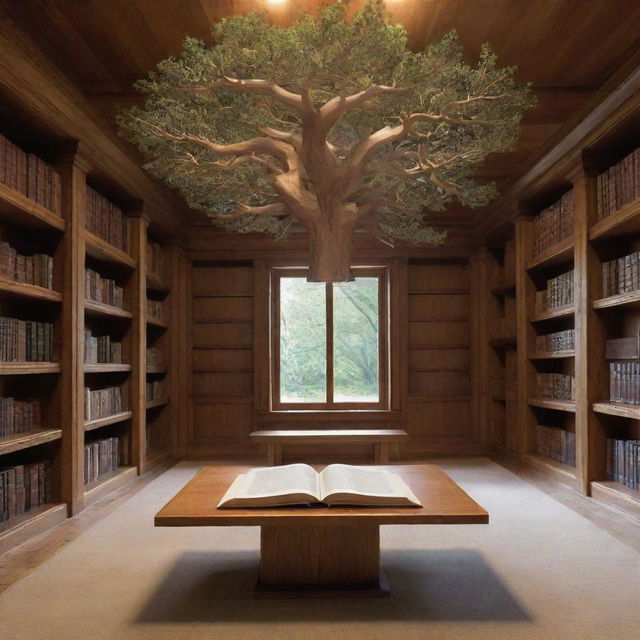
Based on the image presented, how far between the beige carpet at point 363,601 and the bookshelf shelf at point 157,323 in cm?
252

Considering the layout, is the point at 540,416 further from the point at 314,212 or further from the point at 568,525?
the point at 314,212

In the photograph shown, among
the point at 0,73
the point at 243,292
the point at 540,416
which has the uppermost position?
the point at 0,73

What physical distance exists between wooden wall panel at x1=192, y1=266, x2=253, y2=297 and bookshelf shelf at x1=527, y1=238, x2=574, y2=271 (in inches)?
121

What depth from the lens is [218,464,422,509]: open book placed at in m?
2.52

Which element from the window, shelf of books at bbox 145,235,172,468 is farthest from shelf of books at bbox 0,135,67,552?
the window

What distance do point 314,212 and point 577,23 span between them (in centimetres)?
170

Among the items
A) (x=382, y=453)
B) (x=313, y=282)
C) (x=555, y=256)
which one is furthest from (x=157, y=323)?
(x=555, y=256)

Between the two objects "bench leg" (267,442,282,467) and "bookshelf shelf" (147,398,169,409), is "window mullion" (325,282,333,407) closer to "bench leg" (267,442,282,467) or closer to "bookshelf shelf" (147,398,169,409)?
"bench leg" (267,442,282,467)

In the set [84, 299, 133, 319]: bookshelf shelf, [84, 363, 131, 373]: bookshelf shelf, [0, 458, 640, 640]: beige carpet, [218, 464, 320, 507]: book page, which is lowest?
[0, 458, 640, 640]: beige carpet

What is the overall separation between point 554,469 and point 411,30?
10.9ft

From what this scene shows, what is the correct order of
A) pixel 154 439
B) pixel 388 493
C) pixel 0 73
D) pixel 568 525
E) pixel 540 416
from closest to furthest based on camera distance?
1. pixel 388 493
2. pixel 0 73
3. pixel 568 525
4. pixel 540 416
5. pixel 154 439

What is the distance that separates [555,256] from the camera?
5.12m

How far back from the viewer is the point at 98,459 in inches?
194

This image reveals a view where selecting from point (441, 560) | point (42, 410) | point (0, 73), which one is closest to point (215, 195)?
point (0, 73)
